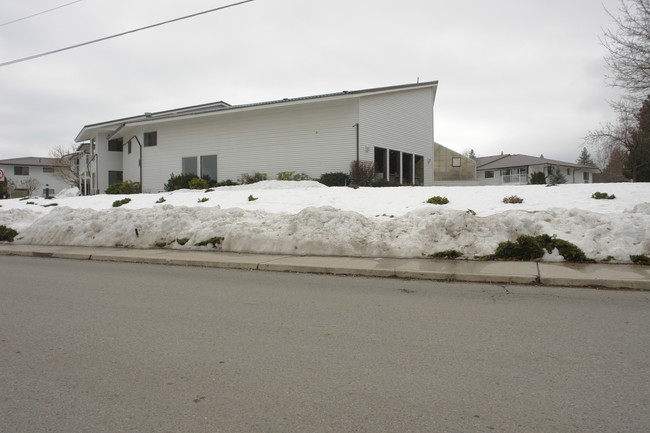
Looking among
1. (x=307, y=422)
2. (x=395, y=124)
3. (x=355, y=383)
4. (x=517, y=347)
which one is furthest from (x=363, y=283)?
(x=395, y=124)

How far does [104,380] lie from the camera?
3.67m

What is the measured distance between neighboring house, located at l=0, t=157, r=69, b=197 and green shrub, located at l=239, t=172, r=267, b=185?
58.1 meters

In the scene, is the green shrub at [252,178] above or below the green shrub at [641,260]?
above

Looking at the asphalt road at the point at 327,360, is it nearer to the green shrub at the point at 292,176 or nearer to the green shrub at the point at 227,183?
the green shrub at the point at 292,176

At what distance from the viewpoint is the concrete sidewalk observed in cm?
721

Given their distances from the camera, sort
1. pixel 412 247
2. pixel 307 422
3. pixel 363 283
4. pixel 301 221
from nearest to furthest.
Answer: pixel 307 422 < pixel 363 283 < pixel 412 247 < pixel 301 221

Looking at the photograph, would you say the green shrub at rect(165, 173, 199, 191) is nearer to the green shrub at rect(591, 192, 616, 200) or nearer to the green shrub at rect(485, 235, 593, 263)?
the green shrub at rect(485, 235, 593, 263)

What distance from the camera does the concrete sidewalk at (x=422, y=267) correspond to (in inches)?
284

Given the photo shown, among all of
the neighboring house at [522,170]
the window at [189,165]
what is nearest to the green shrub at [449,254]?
the window at [189,165]

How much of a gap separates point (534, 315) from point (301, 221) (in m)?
7.00

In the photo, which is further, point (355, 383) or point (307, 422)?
point (355, 383)

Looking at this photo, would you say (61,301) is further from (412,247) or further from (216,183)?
(216,183)

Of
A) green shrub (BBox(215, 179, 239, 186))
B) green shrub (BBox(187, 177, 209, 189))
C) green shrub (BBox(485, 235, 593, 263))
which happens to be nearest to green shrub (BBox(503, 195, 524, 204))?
green shrub (BBox(485, 235, 593, 263))

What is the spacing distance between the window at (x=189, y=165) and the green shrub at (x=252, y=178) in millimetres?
4714
